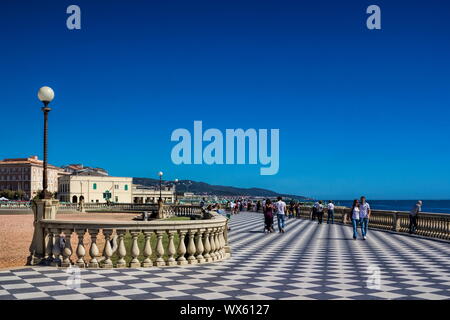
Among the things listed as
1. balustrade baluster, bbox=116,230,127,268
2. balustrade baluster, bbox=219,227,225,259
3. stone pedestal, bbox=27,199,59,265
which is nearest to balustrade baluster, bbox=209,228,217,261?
balustrade baluster, bbox=219,227,225,259

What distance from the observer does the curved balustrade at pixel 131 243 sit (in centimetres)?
1040

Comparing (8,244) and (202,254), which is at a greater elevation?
(202,254)

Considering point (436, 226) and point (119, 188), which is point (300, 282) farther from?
point (119, 188)

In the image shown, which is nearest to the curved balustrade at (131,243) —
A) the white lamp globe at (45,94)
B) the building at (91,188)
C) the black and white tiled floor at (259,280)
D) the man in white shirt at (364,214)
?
the black and white tiled floor at (259,280)

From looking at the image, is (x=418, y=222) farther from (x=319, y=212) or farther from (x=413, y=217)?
(x=319, y=212)

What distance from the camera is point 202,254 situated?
11766mm

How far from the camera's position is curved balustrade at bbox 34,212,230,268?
10398 millimetres

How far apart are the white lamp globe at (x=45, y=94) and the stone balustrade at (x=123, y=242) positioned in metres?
3.26

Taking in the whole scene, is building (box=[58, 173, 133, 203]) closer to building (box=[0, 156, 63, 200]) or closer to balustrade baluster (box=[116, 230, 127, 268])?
building (box=[0, 156, 63, 200])

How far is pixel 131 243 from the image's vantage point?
10898 mm
